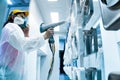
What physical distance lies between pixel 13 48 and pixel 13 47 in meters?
0.02

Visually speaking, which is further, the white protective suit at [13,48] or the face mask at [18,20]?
the face mask at [18,20]

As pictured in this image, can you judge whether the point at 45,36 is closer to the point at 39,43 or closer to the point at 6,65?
the point at 39,43

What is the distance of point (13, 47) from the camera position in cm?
198

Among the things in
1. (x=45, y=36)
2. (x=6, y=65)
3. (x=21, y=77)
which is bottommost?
(x=21, y=77)

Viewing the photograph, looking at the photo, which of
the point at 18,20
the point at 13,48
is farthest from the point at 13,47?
the point at 18,20

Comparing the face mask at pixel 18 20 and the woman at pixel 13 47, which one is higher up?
the face mask at pixel 18 20

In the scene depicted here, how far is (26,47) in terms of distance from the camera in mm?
1973

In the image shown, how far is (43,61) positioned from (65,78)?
2.54m

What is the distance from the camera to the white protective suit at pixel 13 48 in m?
1.87

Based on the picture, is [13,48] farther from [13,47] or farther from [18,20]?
[18,20]

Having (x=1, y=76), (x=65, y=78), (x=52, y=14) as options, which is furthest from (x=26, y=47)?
(x=65, y=78)

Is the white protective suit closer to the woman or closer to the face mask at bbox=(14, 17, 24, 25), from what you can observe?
the woman

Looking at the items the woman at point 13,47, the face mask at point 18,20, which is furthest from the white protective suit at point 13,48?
the face mask at point 18,20

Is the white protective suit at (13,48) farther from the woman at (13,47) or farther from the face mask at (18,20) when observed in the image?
the face mask at (18,20)
